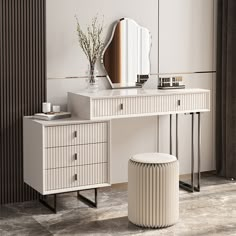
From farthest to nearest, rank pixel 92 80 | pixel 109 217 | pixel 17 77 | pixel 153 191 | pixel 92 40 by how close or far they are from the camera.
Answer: pixel 92 40 → pixel 92 80 → pixel 17 77 → pixel 109 217 → pixel 153 191

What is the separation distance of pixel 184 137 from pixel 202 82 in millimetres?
494

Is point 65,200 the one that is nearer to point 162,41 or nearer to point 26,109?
point 26,109

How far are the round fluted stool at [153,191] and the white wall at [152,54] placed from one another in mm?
956

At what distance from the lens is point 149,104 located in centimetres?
474

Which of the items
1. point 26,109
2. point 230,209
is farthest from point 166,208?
point 26,109

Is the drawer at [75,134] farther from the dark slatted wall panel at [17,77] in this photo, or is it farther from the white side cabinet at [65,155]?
the dark slatted wall panel at [17,77]

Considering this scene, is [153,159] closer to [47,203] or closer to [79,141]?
[79,141]

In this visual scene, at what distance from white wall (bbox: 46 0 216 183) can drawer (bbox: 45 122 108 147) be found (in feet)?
1.50

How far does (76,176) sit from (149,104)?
2.47ft

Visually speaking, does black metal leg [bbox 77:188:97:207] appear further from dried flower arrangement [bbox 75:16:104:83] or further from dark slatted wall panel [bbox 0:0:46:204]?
dried flower arrangement [bbox 75:16:104:83]

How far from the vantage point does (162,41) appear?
17.4 ft

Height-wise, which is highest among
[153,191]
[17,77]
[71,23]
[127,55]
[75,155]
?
[71,23]

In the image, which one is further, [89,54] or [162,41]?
[162,41]

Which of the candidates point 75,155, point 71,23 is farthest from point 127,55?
point 75,155
